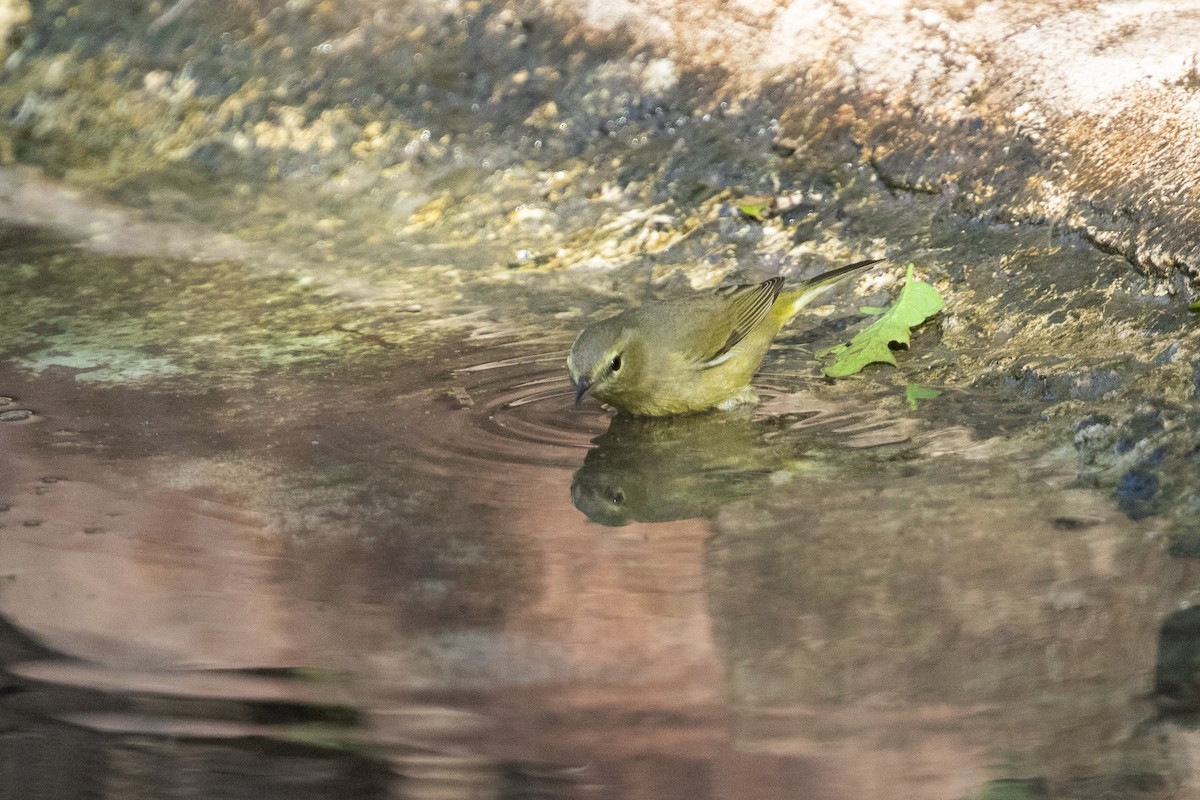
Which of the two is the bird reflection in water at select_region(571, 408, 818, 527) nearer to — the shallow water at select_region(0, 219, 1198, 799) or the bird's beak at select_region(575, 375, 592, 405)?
the shallow water at select_region(0, 219, 1198, 799)

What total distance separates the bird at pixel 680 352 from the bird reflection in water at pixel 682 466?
0.30ft

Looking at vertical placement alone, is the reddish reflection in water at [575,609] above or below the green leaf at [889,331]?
below

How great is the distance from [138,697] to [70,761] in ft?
0.72

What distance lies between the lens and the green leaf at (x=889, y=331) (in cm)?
484

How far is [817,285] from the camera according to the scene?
533cm

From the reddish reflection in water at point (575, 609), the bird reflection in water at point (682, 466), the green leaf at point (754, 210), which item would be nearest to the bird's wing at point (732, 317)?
the bird reflection in water at point (682, 466)

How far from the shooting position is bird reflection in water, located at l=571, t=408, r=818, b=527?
12.5ft

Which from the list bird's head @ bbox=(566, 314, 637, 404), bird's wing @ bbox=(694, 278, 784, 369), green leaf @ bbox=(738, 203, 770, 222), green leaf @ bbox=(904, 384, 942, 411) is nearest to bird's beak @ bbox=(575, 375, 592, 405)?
bird's head @ bbox=(566, 314, 637, 404)

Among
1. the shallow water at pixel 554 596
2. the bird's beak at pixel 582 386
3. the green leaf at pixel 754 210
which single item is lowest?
the shallow water at pixel 554 596

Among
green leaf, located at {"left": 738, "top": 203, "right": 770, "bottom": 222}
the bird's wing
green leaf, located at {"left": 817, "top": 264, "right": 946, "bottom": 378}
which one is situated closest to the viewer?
the bird's wing

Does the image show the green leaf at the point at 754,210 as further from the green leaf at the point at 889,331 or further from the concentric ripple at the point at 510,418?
the concentric ripple at the point at 510,418

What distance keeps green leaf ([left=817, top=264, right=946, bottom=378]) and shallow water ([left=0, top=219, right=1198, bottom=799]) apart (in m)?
Result: 0.20

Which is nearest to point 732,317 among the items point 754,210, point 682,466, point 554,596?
point 682,466

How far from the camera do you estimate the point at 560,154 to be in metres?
6.75
